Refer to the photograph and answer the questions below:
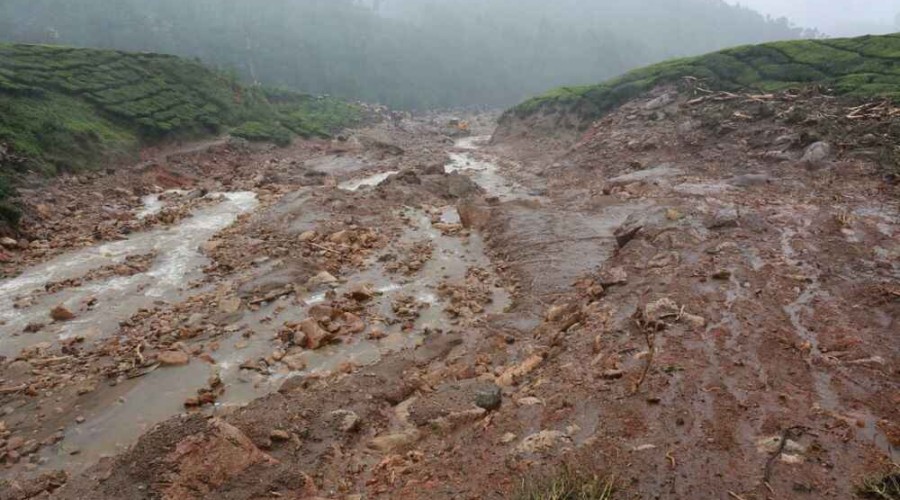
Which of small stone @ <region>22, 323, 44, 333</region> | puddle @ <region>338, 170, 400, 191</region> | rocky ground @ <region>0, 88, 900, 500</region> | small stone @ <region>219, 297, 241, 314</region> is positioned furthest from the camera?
puddle @ <region>338, 170, 400, 191</region>

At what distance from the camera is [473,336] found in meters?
10.3

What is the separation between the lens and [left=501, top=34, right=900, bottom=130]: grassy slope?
74.1ft

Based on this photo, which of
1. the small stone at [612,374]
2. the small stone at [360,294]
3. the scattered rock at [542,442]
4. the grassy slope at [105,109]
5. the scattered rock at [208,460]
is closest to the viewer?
the scattered rock at [208,460]

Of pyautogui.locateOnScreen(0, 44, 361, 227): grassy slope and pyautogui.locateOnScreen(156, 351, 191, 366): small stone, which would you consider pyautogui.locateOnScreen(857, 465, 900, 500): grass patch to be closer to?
pyautogui.locateOnScreen(156, 351, 191, 366): small stone

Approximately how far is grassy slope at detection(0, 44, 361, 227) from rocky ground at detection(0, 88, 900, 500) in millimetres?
2342

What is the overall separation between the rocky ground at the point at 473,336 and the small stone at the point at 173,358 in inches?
3.9

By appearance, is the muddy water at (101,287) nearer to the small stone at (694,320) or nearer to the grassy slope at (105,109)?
the grassy slope at (105,109)

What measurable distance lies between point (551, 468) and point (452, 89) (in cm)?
8123

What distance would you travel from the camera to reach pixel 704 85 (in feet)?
91.2

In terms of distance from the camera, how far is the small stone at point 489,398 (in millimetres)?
7465

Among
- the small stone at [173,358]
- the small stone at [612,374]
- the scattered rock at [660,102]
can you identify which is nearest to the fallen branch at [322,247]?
the small stone at [173,358]

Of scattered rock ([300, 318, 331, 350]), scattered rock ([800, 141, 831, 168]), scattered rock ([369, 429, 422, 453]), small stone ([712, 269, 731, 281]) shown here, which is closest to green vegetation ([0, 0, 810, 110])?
Answer: scattered rock ([800, 141, 831, 168])

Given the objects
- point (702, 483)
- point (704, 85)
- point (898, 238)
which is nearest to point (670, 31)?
point (704, 85)

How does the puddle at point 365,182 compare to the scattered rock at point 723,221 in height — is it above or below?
above
